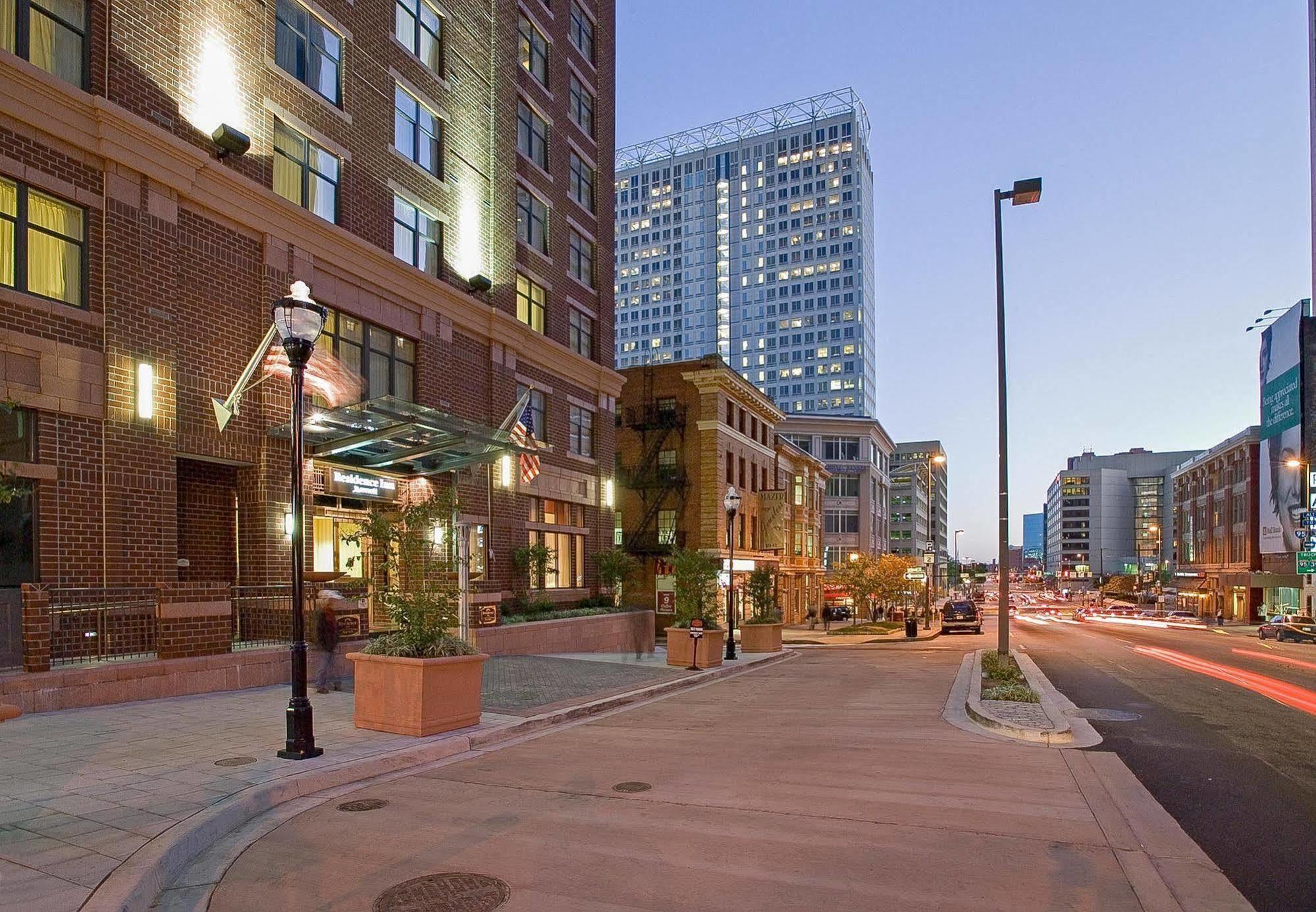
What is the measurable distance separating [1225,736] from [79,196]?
67.1 feet

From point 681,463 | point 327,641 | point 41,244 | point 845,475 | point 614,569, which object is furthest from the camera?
point 845,475

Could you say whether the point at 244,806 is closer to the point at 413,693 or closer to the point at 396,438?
the point at 413,693

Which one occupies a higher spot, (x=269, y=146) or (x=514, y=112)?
(x=514, y=112)

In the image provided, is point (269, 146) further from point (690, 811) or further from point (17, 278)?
point (690, 811)

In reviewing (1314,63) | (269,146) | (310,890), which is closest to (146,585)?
(269,146)

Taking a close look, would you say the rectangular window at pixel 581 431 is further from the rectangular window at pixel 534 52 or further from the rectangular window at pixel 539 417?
the rectangular window at pixel 534 52

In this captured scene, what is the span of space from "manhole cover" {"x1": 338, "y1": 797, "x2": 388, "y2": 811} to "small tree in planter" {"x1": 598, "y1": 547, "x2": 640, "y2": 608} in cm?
2423

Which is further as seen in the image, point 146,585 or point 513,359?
point 513,359

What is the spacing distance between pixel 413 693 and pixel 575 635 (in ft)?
51.3

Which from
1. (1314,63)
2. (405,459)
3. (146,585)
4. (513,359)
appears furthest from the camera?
(1314,63)

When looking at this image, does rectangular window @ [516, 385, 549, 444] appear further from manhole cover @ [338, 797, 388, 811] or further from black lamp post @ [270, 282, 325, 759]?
manhole cover @ [338, 797, 388, 811]

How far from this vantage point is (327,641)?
1620 cm

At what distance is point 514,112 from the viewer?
99.0 feet

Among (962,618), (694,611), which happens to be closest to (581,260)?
(694,611)
